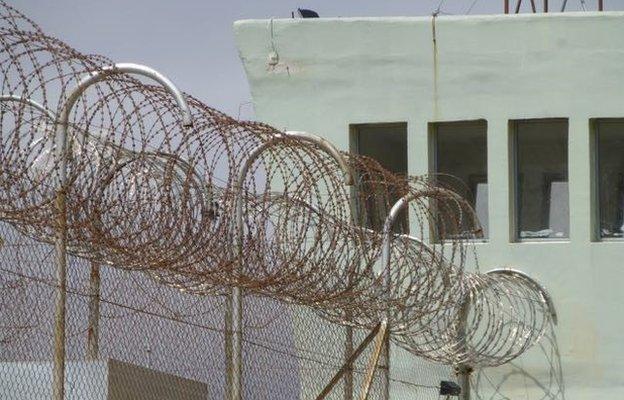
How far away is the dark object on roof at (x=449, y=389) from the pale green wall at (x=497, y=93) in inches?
99.6

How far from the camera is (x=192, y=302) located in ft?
37.6

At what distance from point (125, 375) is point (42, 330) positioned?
0.73m

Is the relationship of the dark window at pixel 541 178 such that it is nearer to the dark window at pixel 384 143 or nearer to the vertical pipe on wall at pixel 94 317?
the dark window at pixel 384 143

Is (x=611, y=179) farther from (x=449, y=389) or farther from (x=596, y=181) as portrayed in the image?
(x=449, y=389)

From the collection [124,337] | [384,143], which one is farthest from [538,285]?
[124,337]

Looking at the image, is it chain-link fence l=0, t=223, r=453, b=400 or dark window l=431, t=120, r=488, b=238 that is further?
dark window l=431, t=120, r=488, b=238

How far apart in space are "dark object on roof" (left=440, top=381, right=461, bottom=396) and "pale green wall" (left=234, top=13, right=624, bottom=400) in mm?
2530

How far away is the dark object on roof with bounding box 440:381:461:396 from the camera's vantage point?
57.9ft

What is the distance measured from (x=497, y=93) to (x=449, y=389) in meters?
4.28

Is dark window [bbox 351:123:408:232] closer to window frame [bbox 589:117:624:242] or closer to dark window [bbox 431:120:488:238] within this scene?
dark window [bbox 431:120:488:238]

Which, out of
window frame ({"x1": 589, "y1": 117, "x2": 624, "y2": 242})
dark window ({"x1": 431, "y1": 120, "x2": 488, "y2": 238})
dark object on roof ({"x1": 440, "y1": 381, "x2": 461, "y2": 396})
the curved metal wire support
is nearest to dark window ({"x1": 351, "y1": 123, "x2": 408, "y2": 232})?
dark window ({"x1": 431, "y1": 120, "x2": 488, "y2": 238})

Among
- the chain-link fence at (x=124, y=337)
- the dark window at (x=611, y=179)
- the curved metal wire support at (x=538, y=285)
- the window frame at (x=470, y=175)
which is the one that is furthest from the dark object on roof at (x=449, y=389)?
the chain-link fence at (x=124, y=337)

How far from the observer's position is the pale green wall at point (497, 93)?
2008cm

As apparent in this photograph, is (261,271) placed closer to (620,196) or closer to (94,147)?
(94,147)
